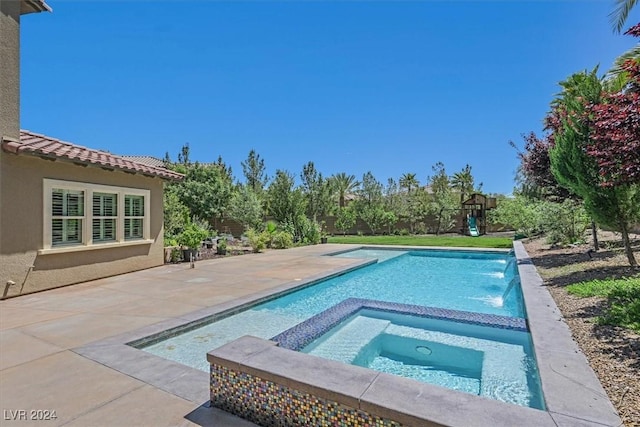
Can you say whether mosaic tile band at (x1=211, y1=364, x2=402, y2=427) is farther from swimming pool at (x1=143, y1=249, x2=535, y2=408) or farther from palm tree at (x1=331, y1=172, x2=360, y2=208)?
palm tree at (x1=331, y1=172, x2=360, y2=208)

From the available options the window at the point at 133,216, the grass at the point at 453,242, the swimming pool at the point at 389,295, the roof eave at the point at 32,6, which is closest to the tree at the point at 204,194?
the grass at the point at 453,242

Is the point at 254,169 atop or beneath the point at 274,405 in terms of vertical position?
atop

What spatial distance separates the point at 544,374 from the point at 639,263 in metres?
8.69

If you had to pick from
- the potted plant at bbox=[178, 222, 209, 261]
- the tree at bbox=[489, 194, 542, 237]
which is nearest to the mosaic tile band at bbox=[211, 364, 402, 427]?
the potted plant at bbox=[178, 222, 209, 261]

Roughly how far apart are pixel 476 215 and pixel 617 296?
25697mm

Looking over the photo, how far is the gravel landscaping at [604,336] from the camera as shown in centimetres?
319

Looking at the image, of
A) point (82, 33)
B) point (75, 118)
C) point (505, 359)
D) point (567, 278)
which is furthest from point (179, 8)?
point (75, 118)

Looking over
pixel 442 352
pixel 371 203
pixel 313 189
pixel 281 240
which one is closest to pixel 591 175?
pixel 442 352

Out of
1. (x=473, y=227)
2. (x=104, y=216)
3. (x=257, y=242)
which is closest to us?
(x=104, y=216)

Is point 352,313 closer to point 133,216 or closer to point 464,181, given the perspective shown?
point 133,216

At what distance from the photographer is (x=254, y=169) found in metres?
43.4

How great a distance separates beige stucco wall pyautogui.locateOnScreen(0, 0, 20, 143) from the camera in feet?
25.3

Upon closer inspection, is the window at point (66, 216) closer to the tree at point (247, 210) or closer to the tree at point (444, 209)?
the tree at point (247, 210)

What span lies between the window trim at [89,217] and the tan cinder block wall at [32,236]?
0.12 m
